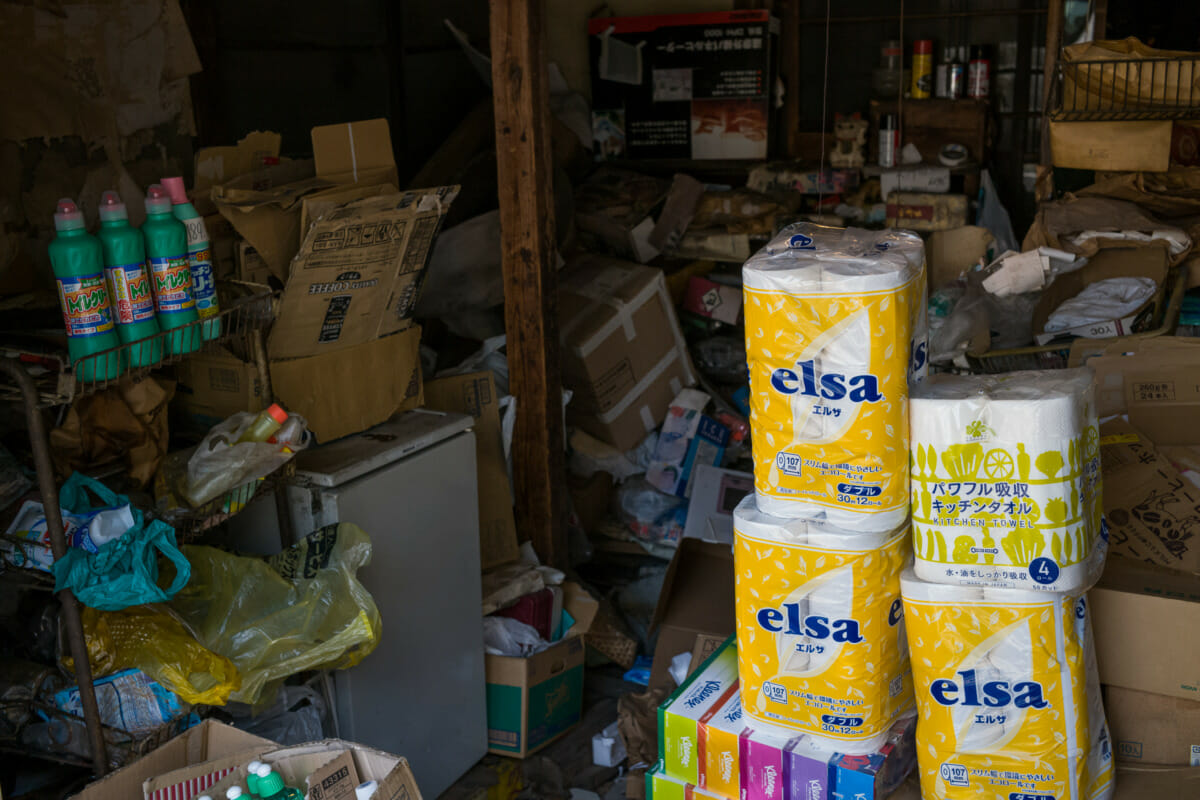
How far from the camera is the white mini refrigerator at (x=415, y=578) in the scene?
2.41 metres

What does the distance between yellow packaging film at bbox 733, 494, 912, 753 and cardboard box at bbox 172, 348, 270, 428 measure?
3.54 ft

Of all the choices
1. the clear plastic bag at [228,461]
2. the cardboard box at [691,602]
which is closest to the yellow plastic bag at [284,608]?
the clear plastic bag at [228,461]

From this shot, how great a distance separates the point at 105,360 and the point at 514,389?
1.45 metres

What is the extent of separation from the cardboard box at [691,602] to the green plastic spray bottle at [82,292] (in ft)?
4.76

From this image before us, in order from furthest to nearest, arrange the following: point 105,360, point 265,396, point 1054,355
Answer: point 1054,355, point 265,396, point 105,360

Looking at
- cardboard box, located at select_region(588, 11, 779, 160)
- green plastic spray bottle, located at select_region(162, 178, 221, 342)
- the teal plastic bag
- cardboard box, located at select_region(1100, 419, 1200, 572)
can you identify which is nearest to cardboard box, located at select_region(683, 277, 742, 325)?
cardboard box, located at select_region(588, 11, 779, 160)

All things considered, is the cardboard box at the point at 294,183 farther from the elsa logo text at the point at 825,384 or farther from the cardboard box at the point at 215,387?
the elsa logo text at the point at 825,384

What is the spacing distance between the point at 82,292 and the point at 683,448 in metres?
2.30

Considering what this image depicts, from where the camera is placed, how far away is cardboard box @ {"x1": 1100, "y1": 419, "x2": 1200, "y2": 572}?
2250 mm

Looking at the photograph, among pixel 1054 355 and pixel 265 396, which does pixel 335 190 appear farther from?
pixel 1054 355

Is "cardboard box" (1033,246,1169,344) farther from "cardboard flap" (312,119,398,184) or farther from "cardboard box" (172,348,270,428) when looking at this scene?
"cardboard box" (172,348,270,428)

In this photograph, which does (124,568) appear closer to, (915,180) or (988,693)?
(988,693)

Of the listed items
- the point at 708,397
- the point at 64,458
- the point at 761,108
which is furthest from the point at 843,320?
the point at 761,108

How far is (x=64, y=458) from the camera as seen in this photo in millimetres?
2047
